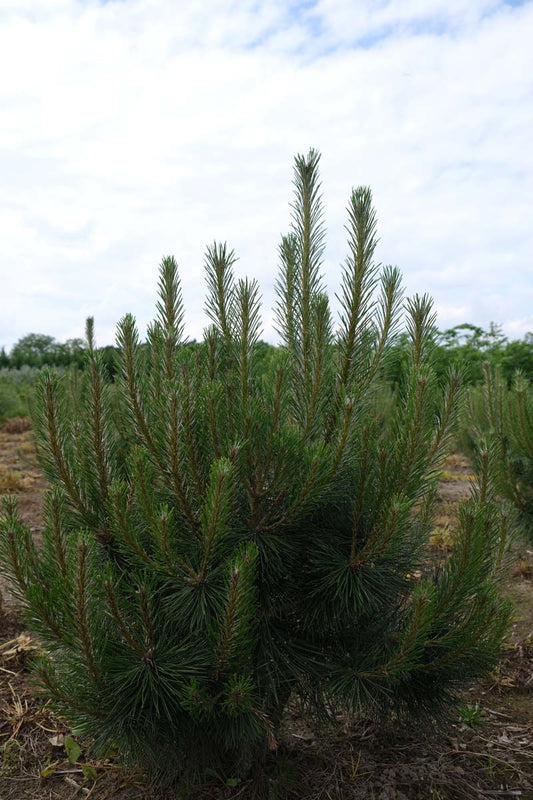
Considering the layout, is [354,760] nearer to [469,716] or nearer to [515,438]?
[469,716]

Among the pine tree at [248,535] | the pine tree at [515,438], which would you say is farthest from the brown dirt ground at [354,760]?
the pine tree at [515,438]

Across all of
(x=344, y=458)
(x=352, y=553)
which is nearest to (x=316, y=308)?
(x=344, y=458)

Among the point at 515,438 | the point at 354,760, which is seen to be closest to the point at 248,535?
the point at 354,760

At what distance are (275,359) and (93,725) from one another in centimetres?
134

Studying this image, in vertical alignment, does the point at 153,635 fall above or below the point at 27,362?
below

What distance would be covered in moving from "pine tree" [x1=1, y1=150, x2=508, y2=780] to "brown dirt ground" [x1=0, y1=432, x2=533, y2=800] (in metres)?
0.27

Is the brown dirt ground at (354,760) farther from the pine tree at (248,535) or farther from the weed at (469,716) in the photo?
the pine tree at (248,535)

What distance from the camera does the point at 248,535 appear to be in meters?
2.05

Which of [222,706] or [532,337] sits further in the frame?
[532,337]

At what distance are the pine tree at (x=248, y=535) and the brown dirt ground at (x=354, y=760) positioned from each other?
0.27 m

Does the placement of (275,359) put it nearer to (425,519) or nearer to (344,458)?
(344,458)

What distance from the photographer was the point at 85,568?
1811 mm

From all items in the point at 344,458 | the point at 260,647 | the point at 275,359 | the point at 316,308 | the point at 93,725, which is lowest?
the point at 93,725

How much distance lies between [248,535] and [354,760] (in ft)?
4.27
